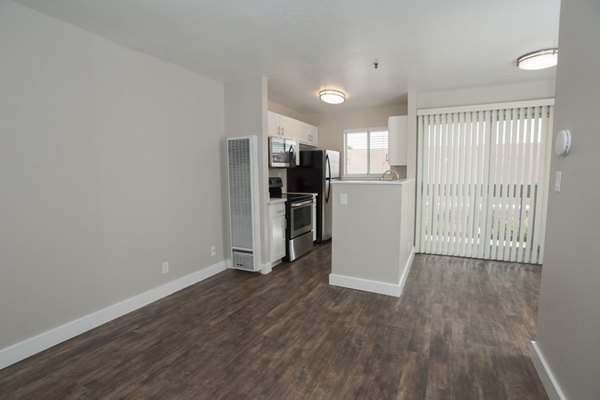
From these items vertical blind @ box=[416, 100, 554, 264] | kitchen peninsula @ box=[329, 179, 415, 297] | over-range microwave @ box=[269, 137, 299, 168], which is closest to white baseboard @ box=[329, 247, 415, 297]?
kitchen peninsula @ box=[329, 179, 415, 297]

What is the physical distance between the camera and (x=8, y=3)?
1.96 metres

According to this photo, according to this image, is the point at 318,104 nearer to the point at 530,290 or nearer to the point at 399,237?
the point at 399,237

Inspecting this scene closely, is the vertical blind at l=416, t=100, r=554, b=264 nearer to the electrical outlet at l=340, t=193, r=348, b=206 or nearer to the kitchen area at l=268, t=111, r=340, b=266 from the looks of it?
the kitchen area at l=268, t=111, r=340, b=266

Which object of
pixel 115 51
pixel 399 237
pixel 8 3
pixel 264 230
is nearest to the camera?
pixel 8 3

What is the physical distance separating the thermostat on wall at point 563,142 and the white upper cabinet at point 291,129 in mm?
3203

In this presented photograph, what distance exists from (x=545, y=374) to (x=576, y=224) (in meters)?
0.97

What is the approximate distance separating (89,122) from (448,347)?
341 cm

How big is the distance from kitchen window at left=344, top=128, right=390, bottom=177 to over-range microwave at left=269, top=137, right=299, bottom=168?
4.99ft

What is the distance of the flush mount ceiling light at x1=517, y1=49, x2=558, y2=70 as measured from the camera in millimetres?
2809

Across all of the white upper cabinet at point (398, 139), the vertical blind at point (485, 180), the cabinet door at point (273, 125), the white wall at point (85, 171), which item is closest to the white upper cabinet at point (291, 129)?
the cabinet door at point (273, 125)

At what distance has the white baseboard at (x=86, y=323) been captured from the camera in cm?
203

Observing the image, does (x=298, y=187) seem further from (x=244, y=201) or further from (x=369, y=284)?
(x=369, y=284)

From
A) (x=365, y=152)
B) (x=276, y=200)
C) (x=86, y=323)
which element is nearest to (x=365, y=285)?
(x=276, y=200)

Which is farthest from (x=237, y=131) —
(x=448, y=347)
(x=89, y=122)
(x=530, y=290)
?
(x=530, y=290)
